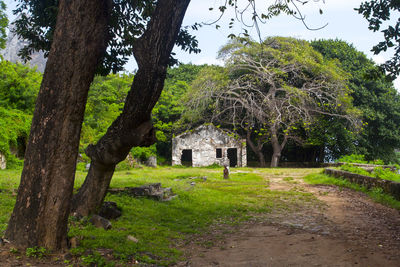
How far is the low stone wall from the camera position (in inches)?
334

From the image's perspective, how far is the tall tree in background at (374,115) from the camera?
86.7ft

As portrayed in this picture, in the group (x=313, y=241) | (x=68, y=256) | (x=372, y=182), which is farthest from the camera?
(x=372, y=182)

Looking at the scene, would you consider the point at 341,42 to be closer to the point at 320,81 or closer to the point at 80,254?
the point at 320,81

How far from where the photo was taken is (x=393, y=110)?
26922mm

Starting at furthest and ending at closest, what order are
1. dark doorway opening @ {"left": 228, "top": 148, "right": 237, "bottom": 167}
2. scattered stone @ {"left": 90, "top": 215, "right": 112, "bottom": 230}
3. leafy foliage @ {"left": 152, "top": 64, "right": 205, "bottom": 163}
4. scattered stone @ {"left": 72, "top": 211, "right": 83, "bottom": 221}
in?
dark doorway opening @ {"left": 228, "top": 148, "right": 237, "bottom": 167} → leafy foliage @ {"left": 152, "top": 64, "right": 205, "bottom": 163} → scattered stone @ {"left": 72, "top": 211, "right": 83, "bottom": 221} → scattered stone @ {"left": 90, "top": 215, "right": 112, "bottom": 230}

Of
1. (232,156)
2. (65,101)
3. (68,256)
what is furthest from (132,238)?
(232,156)

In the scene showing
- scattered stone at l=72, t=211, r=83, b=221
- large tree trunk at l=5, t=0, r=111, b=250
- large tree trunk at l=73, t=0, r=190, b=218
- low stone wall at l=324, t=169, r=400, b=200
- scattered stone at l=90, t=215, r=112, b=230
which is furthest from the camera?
low stone wall at l=324, t=169, r=400, b=200

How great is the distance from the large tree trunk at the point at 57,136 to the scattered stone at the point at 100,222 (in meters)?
1.35

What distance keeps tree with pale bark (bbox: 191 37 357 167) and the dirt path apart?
1481 centimetres

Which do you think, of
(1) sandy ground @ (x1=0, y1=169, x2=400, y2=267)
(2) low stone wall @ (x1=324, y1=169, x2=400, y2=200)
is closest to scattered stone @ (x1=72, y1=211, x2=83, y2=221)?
(1) sandy ground @ (x1=0, y1=169, x2=400, y2=267)

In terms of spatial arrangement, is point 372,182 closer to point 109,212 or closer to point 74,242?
point 109,212

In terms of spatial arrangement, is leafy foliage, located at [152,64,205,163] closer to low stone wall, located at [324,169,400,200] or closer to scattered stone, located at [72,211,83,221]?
low stone wall, located at [324,169,400,200]

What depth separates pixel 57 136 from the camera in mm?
4004

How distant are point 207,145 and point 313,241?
2187 centimetres
